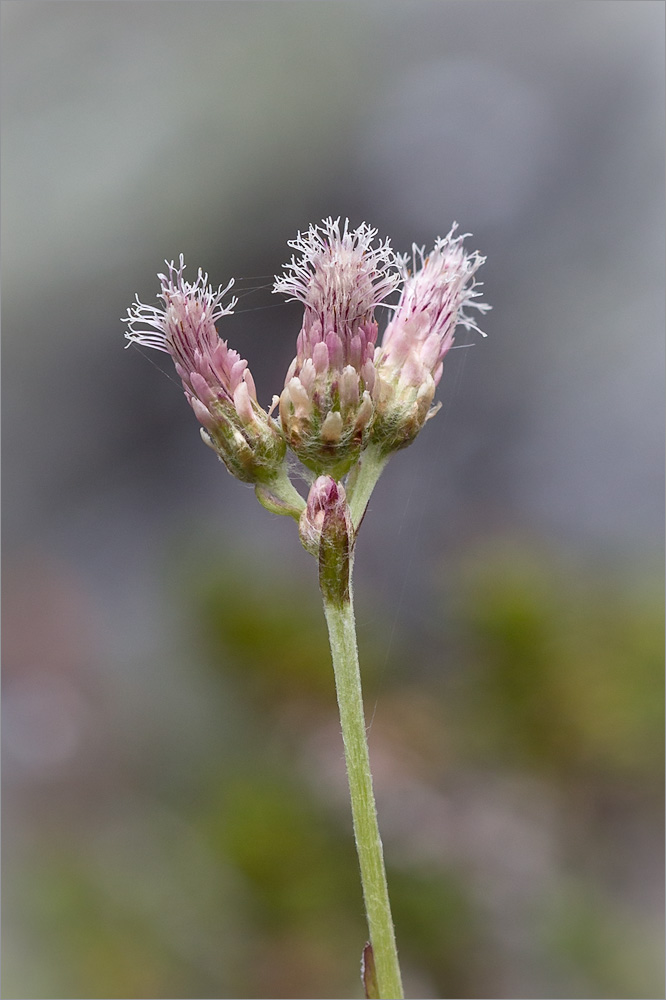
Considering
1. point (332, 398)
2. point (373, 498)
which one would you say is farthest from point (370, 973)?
point (373, 498)

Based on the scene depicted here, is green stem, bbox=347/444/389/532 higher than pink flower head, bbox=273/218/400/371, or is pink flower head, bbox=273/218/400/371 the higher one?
pink flower head, bbox=273/218/400/371

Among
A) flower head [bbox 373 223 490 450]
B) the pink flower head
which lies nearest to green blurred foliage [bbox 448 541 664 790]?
flower head [bbox 373 223 490 450]

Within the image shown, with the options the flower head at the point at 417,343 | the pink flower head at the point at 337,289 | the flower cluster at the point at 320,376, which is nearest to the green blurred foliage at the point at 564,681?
the flower head at the point at 417,343

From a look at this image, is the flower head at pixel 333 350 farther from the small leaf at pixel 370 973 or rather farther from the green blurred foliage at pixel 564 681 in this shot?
the green blurred foliage at pixel 564 681

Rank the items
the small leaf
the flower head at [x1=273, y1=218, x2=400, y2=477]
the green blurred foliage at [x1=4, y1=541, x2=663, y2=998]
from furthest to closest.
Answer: the green blurred foliage at [x1=4, y1=541, x2=663, y2=998]
the flower head at [x1=273, y1=218, x2=400, y2=477]
the small leaf

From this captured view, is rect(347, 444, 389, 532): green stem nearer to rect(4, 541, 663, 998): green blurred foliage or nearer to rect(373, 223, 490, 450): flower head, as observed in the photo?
rect(373, 223, 490, 450): flower head

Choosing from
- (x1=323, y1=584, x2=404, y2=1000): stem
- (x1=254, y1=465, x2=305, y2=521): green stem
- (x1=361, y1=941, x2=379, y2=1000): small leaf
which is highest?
(x1=254, y1=465, x2=305, y2=521): green stem

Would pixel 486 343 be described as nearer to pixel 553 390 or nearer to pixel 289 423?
pixel 553 390
